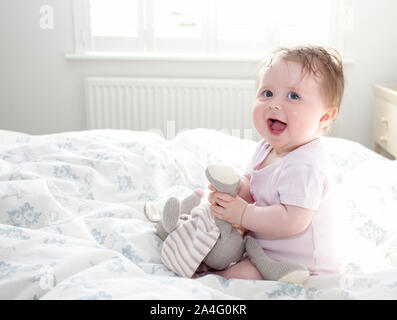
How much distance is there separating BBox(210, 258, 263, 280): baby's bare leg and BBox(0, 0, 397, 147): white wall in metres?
1.93

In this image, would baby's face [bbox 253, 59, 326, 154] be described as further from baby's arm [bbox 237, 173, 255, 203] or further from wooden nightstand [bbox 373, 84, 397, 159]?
wooden nightstand [bbox 373, 84, 397, 159]

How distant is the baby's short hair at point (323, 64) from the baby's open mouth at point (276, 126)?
0.35 feet

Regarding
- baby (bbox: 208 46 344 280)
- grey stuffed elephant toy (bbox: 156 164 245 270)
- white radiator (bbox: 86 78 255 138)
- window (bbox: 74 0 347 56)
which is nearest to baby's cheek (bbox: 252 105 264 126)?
baby (bbox: 208 46 344 280)

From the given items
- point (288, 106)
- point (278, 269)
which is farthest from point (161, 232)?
point (288, 106)

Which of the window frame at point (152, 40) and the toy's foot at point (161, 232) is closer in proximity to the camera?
the toy's foot at point (161, 232)

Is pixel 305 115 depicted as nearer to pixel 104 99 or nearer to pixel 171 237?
pixel 171 237

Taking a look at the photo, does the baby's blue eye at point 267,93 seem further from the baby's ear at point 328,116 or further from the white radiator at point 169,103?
the white radiator at point 169,103

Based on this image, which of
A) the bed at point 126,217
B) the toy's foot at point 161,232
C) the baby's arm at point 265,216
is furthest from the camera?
the toy's foot at point 161,232

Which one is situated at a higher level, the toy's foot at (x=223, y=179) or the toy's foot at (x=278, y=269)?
the toy's foot at (x=223, y=179)

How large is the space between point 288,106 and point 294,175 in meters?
0.15

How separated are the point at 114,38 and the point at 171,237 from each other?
1.97 meters

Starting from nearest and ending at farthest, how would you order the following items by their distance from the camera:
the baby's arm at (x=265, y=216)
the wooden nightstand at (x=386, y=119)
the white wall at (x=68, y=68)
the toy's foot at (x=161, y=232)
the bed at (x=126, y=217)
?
1. the bed at (x=126, y=217)
2. the baby's arm at (x=265, y=216)
3. the toy's foot at (x=161, y=232)
4. the wooden nightstand at (x=386, y=119)
5. the white wall at (x=68, y=68)

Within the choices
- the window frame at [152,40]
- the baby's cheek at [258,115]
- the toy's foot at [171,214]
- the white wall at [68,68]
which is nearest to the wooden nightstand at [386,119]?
the white wall at [68,68]

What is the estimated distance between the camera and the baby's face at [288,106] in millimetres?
966
